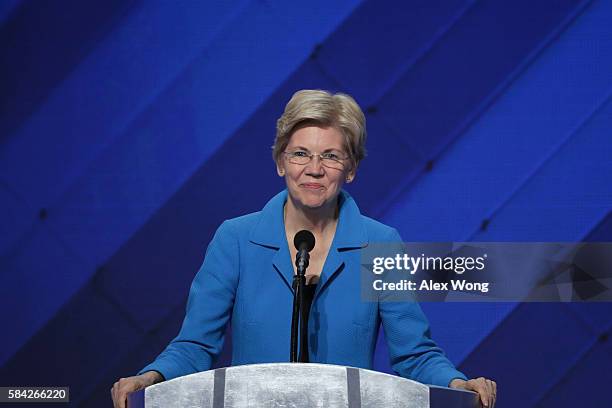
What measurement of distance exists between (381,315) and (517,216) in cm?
109

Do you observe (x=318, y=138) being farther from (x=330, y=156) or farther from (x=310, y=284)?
(x=310, y=284)

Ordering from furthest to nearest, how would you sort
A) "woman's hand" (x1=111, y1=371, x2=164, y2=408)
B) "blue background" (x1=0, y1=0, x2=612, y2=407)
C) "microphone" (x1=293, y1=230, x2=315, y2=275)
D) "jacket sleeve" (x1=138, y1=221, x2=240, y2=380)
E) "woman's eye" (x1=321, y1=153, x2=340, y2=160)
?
"blue background" (x1=0, y1=0, x2=612, y2=407)
"woman's eye" (x1=321, y1=153, x2=340, y2=160)
"jacket sleeve" (x1=138, y1=221, x2=240, y2=380)
"microphone" (x1=293, y1=230, x2=315, y2=275)
"woman's hand" (x1=111, y1=371, x2=164, y2=408)

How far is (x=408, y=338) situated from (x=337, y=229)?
326mm

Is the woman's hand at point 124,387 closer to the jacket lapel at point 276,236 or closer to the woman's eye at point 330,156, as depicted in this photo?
the jacket lapel at point 276,236

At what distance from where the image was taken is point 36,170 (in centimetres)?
334

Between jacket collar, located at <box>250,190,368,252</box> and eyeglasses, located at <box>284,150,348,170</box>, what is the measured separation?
15 centimetres

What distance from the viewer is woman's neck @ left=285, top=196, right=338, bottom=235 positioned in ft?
7.61

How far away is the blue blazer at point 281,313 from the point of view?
86.7 inches

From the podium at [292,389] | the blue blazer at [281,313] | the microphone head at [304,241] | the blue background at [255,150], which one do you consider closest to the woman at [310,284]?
the blue blazer at [281,313]

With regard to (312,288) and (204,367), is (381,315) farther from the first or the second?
(204,367)

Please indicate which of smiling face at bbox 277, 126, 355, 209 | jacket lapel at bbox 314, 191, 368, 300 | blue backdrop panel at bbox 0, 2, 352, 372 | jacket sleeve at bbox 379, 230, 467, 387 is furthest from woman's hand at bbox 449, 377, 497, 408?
blue backdrop panel at bbox 0, 2, 352, 372

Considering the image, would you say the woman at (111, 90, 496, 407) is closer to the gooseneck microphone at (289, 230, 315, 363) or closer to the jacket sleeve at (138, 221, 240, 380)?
the jacket sleeve at (138, 221, 240, 380)

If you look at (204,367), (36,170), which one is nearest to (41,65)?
(36,170)

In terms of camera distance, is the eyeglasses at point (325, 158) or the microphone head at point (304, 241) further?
the eyeglasses at point (325, 158)
